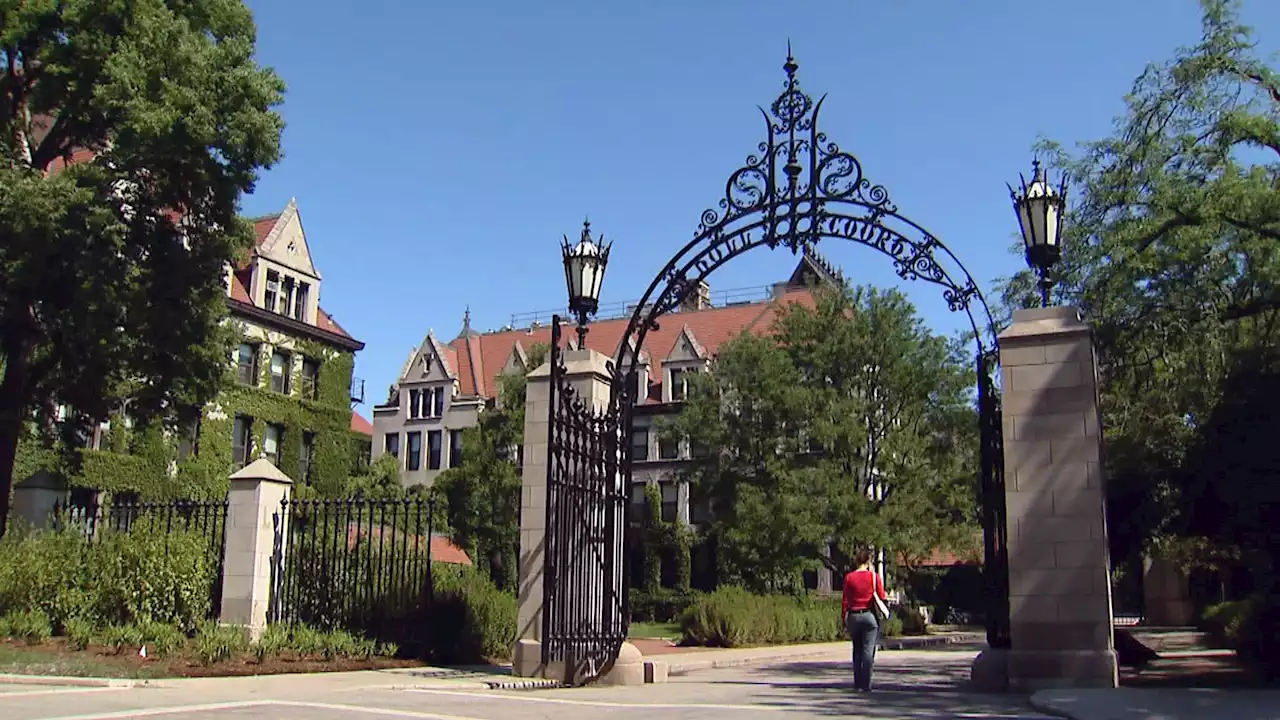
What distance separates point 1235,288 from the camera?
16906 mm

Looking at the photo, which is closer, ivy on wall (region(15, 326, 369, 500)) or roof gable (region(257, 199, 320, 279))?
ivy on wall (region(15, 326, 369, 500))

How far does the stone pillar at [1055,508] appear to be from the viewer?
1108 centimetres

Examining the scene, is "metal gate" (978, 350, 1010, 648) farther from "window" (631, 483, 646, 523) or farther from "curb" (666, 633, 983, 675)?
"window" (631, 483, 646, 523)

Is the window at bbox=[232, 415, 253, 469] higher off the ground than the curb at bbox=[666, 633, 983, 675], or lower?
higher

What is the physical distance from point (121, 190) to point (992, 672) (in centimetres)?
1781

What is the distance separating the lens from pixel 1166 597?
148 ft

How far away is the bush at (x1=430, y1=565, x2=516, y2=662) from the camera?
15.8 m

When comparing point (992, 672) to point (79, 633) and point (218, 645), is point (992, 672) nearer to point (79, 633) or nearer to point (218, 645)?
point (218, 645)

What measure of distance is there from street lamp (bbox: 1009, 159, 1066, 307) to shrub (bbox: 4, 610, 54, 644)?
13.9m

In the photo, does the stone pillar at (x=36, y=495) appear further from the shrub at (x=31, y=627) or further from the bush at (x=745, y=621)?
the bush at (x=745, y=621)

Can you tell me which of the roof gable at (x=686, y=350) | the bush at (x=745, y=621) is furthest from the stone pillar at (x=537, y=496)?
the roof gable at (x=686, y=350)

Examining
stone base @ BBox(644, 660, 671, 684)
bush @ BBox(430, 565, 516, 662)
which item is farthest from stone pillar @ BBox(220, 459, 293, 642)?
stone base @ BBox(644, 660, 671, 684)

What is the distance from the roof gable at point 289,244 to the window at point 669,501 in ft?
68.1

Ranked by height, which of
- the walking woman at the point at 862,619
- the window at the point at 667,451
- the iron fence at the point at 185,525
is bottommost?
the walking woman at the point at 862,619
